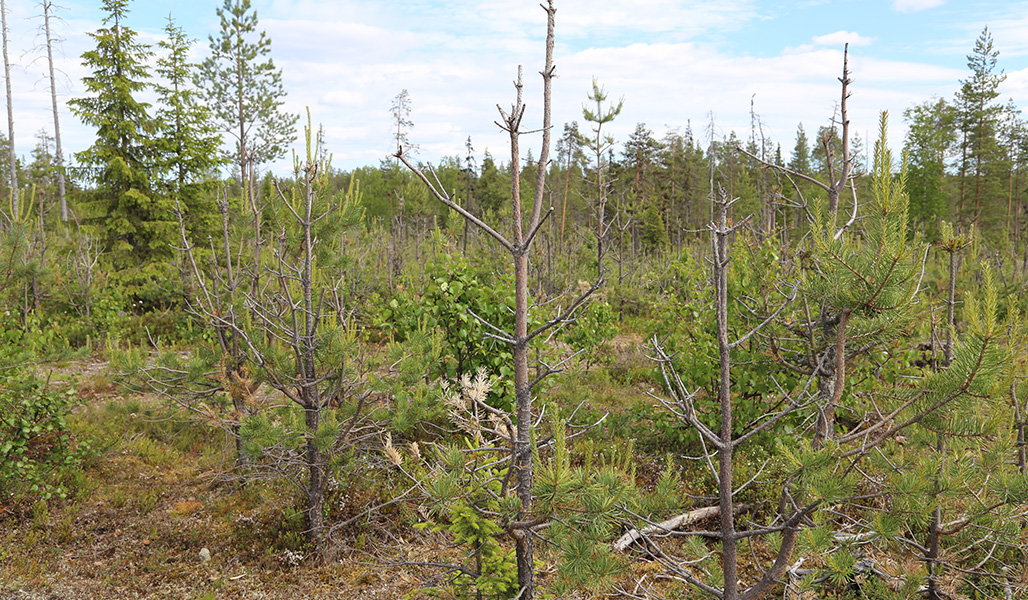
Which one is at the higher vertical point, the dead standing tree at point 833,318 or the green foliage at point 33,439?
the dead standing tree at point 833,318

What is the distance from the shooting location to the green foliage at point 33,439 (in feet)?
15.7

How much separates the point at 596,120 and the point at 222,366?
7.98m

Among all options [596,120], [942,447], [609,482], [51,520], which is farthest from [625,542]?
[596,120]

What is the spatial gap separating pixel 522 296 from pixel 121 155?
45.4 feet

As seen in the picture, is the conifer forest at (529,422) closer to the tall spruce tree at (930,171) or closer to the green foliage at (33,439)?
the green foliage at (33,439)

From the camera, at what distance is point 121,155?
1253 cm

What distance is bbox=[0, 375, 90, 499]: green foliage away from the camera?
4.80 m

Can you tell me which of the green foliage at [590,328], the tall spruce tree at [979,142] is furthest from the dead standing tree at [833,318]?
the tall spruce tree at [979,142]

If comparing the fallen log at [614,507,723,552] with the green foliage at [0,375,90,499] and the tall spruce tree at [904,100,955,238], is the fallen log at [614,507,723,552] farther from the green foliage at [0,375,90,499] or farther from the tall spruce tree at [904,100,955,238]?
the tall spruce tree at [904,100,955,238]

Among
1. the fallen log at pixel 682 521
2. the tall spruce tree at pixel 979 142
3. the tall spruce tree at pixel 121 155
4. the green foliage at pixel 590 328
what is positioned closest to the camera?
the fallen log at pixel 682 521

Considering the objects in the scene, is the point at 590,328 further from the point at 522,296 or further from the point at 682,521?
the point at 522,296

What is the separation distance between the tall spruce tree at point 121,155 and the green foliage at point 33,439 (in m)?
7.98

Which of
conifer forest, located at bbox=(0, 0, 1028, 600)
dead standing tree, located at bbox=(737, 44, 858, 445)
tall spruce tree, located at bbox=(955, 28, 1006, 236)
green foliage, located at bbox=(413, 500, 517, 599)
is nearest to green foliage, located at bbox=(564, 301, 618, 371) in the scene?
conifer forest, located at bbox=(0, 0, 1028, 600)

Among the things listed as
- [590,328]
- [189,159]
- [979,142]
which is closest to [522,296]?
[590,328]
